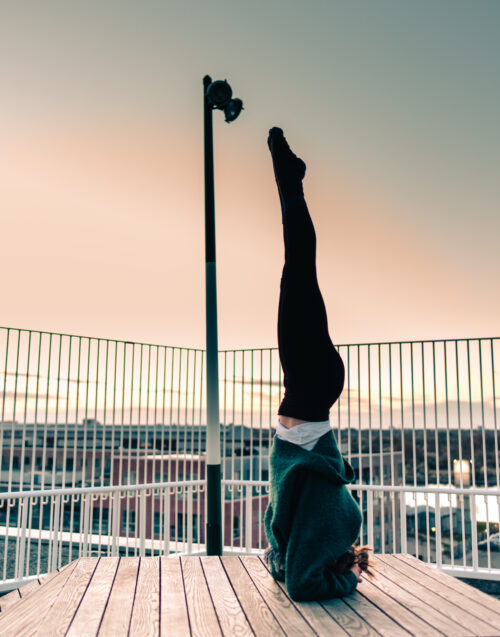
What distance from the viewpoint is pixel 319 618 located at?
239 centimetres

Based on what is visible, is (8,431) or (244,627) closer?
(244,627)

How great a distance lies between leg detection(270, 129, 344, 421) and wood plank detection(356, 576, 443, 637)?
90 cm

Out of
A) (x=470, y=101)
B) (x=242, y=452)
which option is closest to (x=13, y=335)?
(x=242, y=452)

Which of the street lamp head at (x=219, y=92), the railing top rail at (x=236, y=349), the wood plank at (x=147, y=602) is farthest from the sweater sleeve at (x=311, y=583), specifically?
the railing top rail at (x=236, y=349)

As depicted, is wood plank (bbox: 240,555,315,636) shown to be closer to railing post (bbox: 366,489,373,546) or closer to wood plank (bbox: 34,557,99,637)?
wood plank (bbox: 34,557,99,637)

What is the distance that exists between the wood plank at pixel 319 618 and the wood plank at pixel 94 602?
88 centimetres

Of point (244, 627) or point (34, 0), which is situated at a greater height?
point (34, 0)

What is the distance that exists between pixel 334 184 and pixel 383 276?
1681 millimetres

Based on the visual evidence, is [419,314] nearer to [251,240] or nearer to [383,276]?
[383,276]

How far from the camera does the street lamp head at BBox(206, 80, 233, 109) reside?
4902 mm

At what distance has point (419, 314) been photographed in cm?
801

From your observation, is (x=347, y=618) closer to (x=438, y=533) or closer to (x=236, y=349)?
(x=438, y=533)

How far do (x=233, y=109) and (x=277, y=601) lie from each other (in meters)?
3.90

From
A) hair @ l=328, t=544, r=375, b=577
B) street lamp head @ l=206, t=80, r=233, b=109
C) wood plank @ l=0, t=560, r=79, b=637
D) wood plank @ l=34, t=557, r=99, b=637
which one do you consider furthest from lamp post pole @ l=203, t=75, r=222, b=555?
hair @ l=328, t=544, r=375, b=577
